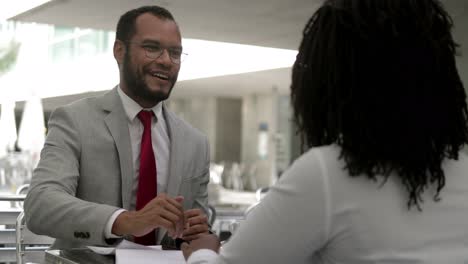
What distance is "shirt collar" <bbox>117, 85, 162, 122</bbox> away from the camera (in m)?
2.54

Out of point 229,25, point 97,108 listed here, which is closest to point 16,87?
point 229,25

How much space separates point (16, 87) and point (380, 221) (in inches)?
1079

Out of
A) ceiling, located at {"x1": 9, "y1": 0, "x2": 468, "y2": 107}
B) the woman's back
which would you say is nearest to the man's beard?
the woman's back

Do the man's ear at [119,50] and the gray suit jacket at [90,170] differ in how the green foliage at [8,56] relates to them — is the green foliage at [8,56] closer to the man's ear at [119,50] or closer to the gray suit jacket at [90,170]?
the man's ear at [119,50]

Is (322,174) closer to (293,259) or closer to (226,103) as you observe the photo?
(293,259)

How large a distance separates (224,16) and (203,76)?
32.1ft

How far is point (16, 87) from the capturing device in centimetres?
2758

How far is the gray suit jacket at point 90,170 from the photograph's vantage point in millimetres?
2195

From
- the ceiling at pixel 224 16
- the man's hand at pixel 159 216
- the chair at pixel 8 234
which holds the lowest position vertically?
the chair at pixel 8 234

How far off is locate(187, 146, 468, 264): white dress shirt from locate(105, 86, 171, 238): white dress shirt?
1107mm

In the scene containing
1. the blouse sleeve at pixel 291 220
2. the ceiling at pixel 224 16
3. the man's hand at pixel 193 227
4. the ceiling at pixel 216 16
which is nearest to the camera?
the blouse sleeve at pixel 291 220

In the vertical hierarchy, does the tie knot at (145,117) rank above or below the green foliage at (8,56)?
below

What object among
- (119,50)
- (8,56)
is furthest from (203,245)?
(8,56)

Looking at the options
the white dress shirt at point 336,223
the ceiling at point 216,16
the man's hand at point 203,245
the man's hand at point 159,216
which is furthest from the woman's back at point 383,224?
the ceiling at point 216,16
